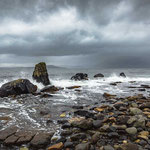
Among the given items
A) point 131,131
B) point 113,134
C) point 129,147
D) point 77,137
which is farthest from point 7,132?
point 131,131

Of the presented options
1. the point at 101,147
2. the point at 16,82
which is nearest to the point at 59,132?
the point at 101,147

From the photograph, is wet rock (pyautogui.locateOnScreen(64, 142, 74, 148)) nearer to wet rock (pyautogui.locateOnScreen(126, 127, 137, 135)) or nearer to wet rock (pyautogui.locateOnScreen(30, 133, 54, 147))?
wet rock (pyautogui.locateOnScreen(30, 133, 54, 147))

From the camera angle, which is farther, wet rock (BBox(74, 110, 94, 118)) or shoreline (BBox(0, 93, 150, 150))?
wet rock (BBox(74, 110, 94, 118))

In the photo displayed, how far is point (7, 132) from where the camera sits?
5.47m

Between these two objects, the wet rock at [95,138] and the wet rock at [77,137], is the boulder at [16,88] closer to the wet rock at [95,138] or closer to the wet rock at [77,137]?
the wet rock at [77,137]

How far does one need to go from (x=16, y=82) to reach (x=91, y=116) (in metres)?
10.3

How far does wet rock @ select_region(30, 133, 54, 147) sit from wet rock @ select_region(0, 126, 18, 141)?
104cm

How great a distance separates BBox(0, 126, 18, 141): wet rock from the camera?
5.10 meters

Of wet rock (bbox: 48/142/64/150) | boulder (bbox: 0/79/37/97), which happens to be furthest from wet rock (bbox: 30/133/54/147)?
boulder (bbox: 0/79/37/97)

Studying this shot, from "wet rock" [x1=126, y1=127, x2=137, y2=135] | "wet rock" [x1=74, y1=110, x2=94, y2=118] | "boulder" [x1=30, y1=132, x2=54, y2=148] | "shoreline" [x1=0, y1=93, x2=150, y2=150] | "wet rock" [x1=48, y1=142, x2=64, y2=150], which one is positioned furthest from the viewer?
"wet rock" [x1=74, y1=110, x2=94, y2=118]

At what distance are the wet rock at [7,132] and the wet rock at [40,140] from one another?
104 cm

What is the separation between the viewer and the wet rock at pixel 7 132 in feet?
16.7

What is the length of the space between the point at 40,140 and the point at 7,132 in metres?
1.56

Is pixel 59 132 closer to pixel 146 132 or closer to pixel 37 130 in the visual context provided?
pixel 37 130
